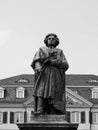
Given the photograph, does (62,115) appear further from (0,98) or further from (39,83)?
(0,98)

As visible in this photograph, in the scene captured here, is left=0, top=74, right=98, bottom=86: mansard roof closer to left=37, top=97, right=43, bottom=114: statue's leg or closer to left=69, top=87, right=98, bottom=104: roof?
left=69, top=87, right=98, bottom=104: roof

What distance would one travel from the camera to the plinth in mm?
9969

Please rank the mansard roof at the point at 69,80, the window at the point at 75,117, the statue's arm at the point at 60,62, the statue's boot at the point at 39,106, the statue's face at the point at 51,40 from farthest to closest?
the mansard roof at the point at 69,80 < the window at the point at 75,117 < the statue's face at the point at 51,40 < the statue's arm at the point at 60,62 < the statue's boot at the point at 39,106

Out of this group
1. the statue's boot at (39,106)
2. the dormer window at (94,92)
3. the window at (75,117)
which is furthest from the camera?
the dormer window at (94,92)

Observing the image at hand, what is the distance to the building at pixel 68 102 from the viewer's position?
5853 centimetres

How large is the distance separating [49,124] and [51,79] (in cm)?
110

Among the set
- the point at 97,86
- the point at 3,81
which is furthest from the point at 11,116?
the point at 97,86

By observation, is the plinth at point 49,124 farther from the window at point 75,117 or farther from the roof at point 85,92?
the roof at point 85,92

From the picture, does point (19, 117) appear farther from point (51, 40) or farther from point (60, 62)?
point (60, 62)

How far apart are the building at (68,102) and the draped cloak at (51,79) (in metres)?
46.8

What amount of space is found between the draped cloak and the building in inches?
1842

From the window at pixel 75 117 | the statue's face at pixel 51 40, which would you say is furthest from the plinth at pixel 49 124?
the window at pixel 75 117

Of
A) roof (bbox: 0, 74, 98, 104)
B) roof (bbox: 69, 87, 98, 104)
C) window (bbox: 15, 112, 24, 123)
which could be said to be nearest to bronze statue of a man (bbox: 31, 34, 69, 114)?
window (bbox: 15, 112, 24, 123)

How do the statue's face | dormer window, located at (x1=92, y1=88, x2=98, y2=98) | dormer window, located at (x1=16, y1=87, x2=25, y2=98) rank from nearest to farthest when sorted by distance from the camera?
the statue's face → dormer window, located at (x1=92, y1=88, x2=98, y2=98) → dormer window, located at (x1=16, y1=87, x2=25, y2=98)
